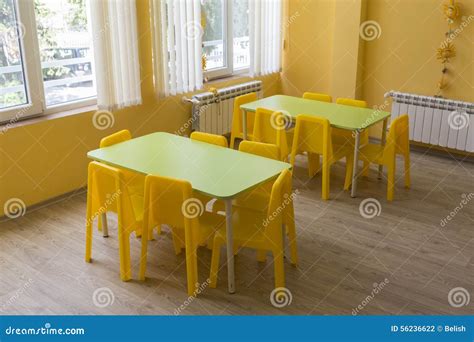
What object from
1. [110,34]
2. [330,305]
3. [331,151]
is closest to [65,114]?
[110,34]

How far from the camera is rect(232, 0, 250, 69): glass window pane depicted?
6.62 meters

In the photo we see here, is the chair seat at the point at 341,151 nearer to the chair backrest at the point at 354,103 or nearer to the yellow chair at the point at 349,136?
the yellow chair at the point at 349,136

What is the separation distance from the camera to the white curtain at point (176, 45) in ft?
17.8

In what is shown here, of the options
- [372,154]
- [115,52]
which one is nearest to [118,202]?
[115,52]

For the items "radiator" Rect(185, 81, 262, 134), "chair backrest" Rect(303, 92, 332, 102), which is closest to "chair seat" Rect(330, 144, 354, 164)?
"chair backrest" Rect(303, 92, 332, 102)

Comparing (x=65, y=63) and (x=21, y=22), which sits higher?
(x=21, y=22)

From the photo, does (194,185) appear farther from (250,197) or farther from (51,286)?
(51,286)

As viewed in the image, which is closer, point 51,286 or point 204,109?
point 51,286

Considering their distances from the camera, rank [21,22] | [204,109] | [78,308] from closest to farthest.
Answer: [78,308], [21,22], [204,109]

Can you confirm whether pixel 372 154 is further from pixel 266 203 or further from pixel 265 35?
pixel 265 35

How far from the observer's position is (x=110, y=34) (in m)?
4.96

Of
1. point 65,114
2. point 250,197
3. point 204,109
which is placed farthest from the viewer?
point 204,109

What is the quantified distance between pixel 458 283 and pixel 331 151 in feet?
5.57

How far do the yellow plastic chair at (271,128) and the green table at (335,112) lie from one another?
0.12 metres
